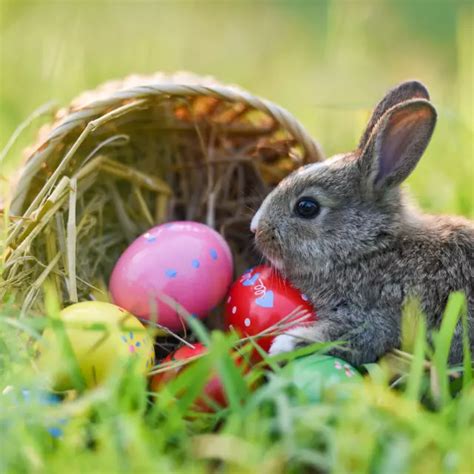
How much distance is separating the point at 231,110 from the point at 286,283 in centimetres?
103

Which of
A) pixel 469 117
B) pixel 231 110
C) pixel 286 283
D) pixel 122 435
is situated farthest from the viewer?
pixel 469 117

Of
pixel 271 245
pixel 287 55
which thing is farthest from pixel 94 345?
pixel 287 55

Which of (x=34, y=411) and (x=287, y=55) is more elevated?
(x=287, y=55)

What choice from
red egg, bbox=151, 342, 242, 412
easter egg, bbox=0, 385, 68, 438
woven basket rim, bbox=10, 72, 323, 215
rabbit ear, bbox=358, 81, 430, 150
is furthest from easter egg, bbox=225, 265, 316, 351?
easter egg, bbox=0, 385, 68, 438

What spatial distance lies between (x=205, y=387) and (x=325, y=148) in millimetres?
2457

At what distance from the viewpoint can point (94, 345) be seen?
8.98 ft

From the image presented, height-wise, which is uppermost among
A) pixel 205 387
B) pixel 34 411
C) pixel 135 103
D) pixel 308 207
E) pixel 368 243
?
pixel 135 103

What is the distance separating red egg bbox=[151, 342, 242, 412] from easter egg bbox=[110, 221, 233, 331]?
249mm

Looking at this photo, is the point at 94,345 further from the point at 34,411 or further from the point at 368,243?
the point at 368,243

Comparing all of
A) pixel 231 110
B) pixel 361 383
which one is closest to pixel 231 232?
pixel 231 110

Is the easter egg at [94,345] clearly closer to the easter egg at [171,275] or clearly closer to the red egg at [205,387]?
the red egg at [205,387]

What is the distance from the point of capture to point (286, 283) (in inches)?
140

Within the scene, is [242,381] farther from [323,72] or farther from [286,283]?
[323,72]

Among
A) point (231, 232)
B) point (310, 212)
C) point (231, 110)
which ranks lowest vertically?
point (231, 232)
